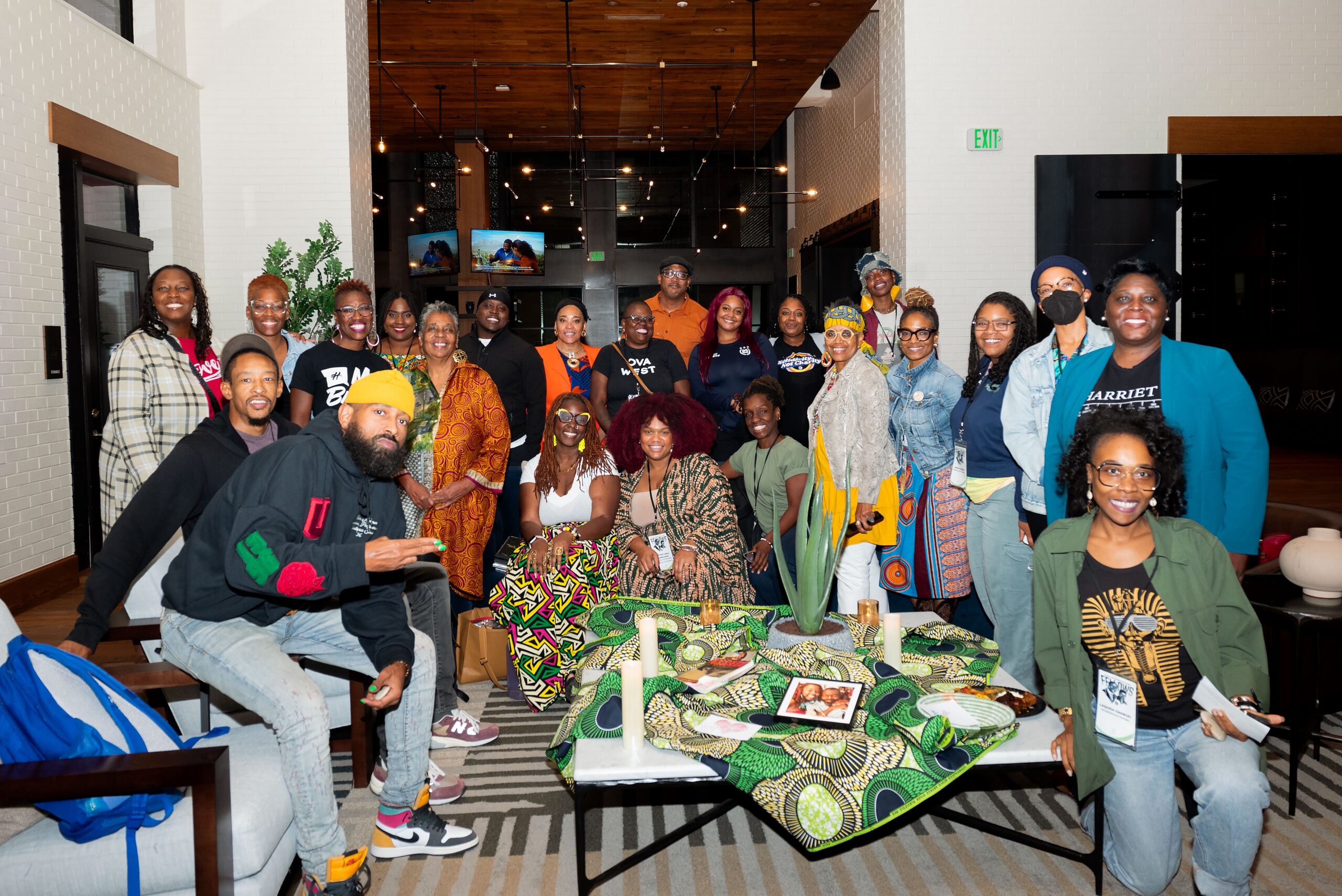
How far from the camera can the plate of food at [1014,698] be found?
2.56 metres

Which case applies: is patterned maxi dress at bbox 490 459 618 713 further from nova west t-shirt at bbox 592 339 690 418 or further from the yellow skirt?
nova west t-shirt at bbox 592 339 690 418

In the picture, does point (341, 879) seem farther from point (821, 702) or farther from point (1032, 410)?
point (1032, 410)

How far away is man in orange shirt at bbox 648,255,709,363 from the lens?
538 centimetres

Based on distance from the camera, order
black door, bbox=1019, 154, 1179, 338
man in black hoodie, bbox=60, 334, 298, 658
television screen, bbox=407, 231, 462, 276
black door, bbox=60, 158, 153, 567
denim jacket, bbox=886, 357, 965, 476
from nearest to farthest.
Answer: man in black hoodie, bbox=60, 334, 298, 658, denim jacket, bbox=886, 357, 965, 476, black door, bbox=60, 158, 153, 567, black door, bbox=1019, 154, 1179, 338, television screen, bbox=407, 231, 462, 276

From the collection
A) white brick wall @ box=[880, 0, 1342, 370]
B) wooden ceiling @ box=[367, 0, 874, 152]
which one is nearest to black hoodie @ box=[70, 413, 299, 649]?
white brick wall @ box=[880, 0, 1342, 370]

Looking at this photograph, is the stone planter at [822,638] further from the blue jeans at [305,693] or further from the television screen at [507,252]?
the television screen at [507,252]

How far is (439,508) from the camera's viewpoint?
423cm

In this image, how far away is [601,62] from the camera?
33.2 ft

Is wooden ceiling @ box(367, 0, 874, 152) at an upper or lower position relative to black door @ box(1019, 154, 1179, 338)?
upper

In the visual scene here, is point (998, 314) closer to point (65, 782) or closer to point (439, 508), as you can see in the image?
point (439, 508)

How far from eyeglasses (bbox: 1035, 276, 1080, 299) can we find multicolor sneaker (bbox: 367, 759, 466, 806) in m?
2.50

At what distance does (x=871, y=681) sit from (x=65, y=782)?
1.98 m

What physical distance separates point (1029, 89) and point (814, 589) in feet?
17.3

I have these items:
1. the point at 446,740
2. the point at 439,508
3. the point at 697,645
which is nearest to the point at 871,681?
the point at 697,645
